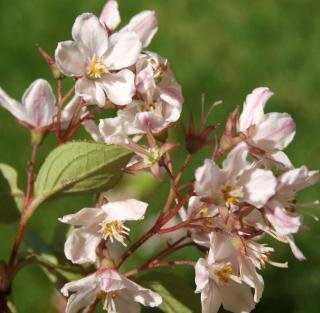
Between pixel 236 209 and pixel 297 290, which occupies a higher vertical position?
pixel 236 209

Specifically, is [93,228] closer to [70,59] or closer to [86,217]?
[86,217]

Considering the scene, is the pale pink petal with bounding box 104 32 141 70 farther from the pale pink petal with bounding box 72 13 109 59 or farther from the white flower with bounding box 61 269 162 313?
the white flower with bounding box 61 269 162 313

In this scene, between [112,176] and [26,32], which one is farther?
[26,32]

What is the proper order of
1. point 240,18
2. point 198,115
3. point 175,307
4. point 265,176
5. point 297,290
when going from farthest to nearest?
1. point 240,18
2. point 198,115
3. point 297,290
4. point 175,307
5. point 265,176

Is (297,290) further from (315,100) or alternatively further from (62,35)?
(62,35)

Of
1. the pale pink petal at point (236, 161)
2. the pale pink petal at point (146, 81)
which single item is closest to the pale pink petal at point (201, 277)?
the pale pink petal at point (236, 161)

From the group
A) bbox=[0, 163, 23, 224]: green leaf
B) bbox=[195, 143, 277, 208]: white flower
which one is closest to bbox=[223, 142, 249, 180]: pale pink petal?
bbox=[195, 143, 277, 208]: white flower

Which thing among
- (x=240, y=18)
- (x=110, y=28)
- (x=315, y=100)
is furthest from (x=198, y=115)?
(x=110, y=28)
